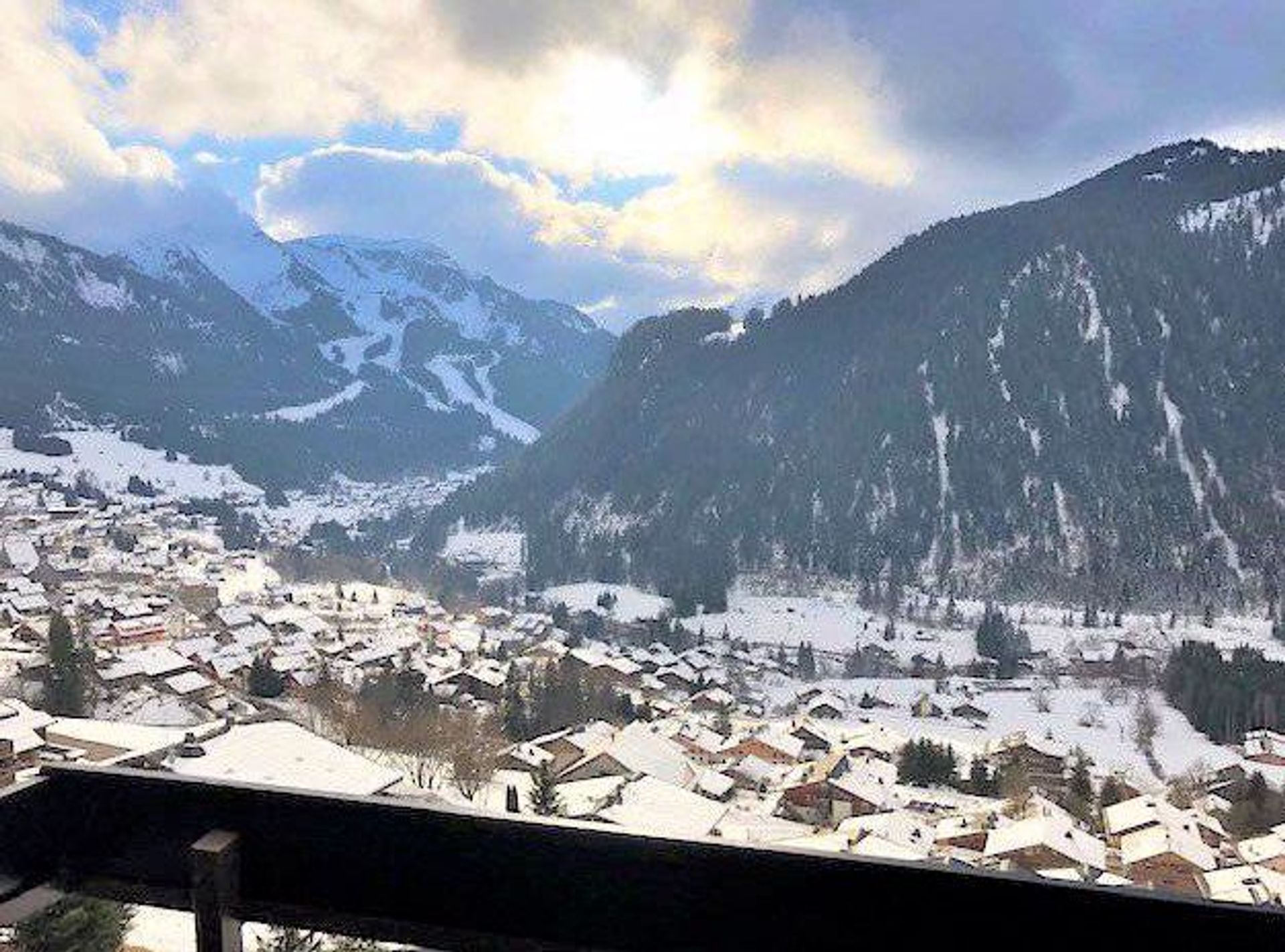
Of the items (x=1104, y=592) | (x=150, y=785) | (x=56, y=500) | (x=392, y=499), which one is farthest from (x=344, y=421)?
(x=150, y=785)

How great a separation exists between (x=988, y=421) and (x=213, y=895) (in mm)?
77448

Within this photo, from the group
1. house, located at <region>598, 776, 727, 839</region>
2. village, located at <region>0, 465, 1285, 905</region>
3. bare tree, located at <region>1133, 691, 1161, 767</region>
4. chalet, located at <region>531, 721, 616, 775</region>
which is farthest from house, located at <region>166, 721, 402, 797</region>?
bare tree, located at <region>1133, 691, 1161, 767</region>

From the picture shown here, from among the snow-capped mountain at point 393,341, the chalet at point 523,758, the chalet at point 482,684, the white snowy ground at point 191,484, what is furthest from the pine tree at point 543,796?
the snow-capped mountain at point 393,341

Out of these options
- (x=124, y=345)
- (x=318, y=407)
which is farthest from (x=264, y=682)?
(x=124, y=345)

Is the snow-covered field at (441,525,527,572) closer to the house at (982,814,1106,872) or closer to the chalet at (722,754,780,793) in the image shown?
the chalet at (722,754,780,793)

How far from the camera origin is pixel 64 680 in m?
18.0

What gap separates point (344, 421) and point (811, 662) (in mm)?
103134

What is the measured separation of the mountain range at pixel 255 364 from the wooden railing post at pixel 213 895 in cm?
9507

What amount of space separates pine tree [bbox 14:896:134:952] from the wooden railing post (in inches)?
85.8

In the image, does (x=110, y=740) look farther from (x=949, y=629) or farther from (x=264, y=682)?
(x=949, y=629)

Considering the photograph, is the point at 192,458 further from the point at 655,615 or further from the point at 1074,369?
the point at 1074,369

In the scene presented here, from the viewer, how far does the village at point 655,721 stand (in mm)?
13008

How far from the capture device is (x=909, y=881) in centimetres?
89

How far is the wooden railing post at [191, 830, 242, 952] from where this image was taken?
960 mm
